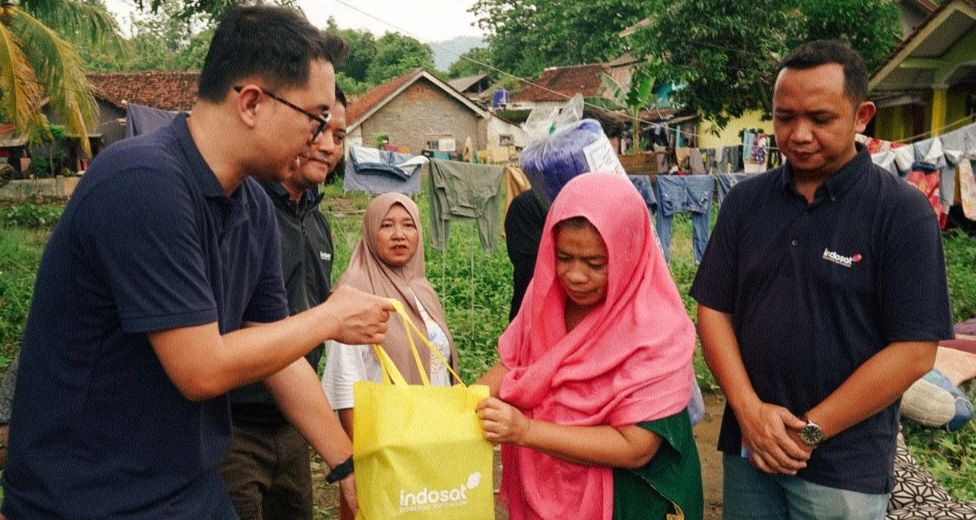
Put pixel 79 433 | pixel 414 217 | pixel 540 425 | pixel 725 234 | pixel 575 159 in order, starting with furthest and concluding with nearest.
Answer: pixel 414 217 → pixel 575 159 → pixel 725 234 → pixel 540 425 → pixel 79 433

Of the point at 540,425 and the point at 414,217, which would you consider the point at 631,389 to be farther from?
the point at 414,217

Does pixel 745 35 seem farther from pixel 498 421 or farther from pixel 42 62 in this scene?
pixel 498 421

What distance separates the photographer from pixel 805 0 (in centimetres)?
1274

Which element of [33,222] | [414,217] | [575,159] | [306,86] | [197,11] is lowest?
[33,222]

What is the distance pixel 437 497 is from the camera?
6.00ft

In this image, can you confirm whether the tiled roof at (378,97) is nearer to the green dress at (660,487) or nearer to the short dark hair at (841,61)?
the short dark hair at (841,61)

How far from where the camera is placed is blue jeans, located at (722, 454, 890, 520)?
2096 mm

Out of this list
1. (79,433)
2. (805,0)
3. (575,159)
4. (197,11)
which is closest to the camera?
(79,433)

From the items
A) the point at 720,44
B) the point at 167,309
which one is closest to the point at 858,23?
the point at 720,44

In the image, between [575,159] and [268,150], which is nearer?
[268,150]

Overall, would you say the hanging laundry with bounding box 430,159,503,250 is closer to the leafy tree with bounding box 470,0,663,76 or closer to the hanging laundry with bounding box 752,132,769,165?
the hanging laundry with bounding box 752,132,769,165

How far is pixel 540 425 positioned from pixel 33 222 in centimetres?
1714

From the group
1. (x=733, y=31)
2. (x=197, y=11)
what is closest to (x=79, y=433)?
(x=197, y=11)

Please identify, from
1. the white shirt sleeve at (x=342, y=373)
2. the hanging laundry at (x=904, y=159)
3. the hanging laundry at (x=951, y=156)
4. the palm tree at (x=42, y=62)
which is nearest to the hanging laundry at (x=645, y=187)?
the hanging laundry at (x=904, y=159)
